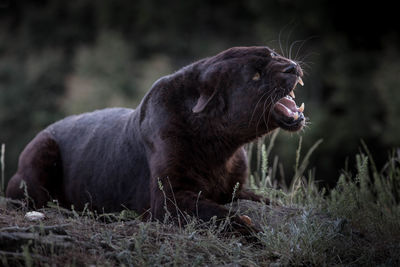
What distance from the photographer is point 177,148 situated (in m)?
3.94

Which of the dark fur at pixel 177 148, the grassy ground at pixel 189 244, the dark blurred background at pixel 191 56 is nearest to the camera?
the grassy ground at pixel 189 244

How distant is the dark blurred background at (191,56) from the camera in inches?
898

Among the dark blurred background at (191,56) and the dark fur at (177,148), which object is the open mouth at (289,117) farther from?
the dark blurred background at (191,56)

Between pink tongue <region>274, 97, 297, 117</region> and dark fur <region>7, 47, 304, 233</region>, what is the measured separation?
0.12 m

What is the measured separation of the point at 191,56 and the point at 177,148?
28055 millimetres

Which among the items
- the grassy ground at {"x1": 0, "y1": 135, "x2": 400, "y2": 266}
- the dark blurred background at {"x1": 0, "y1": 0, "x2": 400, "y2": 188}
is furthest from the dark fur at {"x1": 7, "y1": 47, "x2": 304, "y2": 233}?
the dark blurred background at {"x1": 0, "y1": 0, "x2": 400, "y2": 188}

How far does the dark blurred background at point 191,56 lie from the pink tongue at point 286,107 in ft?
46.2

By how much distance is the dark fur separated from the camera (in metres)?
3.88

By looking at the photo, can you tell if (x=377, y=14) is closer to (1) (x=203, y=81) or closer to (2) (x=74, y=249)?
(1) (x=203, y=81)

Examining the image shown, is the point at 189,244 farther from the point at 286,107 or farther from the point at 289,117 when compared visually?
the point at 286,107

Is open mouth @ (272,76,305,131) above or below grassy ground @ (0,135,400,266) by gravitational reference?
above

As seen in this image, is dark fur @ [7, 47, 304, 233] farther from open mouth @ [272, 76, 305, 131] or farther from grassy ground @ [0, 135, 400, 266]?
grassy ground @ [0, 135, 400, 266]

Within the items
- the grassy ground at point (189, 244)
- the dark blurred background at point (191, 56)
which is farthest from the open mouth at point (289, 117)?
the dark blurred background at point (191, 56)

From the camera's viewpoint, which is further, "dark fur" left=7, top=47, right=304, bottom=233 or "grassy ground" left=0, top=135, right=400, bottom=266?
"dark fur" left=7, top=47, right=304, bottom=233
